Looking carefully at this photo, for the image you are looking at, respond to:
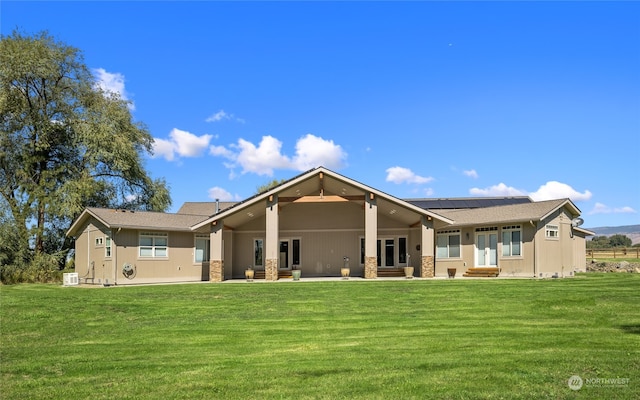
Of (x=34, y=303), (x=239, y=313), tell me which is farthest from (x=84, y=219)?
(x=239, y=313)

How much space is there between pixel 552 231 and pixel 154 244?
19245mm

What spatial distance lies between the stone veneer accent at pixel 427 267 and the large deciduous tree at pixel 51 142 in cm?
1955

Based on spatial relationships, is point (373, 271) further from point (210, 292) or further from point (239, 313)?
point (239, 313)

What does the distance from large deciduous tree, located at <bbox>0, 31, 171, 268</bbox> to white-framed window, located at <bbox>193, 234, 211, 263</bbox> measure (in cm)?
824

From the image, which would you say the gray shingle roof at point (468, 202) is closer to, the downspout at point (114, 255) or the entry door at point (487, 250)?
the entry door at point (487, 250)

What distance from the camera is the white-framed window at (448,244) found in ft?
93.4

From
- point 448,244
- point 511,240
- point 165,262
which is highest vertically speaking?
point 511,240

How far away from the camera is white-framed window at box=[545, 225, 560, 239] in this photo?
25277 mm

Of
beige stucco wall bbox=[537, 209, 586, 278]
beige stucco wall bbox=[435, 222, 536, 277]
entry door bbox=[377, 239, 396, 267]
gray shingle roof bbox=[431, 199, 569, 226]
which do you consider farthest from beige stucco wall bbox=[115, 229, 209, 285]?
beige stucco wall bbox=[537, 209, 586, 278]

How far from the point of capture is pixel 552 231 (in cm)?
2555

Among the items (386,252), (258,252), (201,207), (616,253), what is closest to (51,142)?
(201,207)

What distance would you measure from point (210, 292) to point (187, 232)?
33.2ft

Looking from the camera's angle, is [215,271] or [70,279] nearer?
[215,271]

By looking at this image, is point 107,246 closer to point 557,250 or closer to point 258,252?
point 258,252
